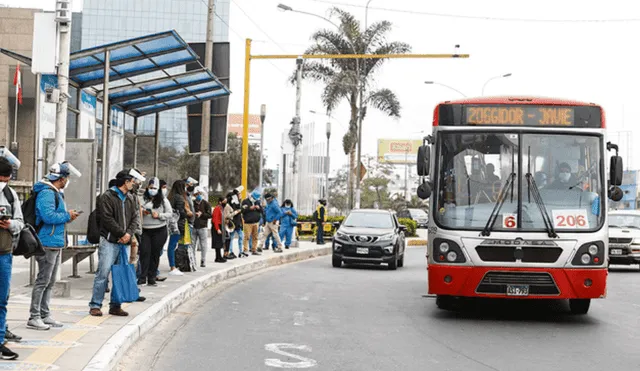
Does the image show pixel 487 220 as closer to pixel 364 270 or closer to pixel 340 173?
pixel 364 270

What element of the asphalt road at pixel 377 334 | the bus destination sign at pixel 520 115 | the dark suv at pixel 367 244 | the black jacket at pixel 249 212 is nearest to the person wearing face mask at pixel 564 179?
the bus destination sign at pixel 520 115

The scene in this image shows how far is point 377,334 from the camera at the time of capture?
1066cm

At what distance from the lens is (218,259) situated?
2078 cm

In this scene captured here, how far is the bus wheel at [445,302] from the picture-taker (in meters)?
12.9

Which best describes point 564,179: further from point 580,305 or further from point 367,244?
point 367,244

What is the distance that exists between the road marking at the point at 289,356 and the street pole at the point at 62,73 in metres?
4.63

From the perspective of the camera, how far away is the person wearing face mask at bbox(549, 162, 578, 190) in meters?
12.0

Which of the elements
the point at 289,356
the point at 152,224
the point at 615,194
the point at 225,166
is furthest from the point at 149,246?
the point at 225,166

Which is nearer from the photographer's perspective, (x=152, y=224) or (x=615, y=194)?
(x=615, y=194)

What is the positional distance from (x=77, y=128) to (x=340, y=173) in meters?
85.3

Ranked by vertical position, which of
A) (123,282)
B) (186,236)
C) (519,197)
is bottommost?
(123,282)

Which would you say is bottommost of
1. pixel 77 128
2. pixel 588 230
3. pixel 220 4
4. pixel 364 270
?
pixel 364 270

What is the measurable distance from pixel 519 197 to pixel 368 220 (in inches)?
460

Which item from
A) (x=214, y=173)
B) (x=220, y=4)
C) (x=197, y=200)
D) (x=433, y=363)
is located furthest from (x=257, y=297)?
(x=220, y=4)
